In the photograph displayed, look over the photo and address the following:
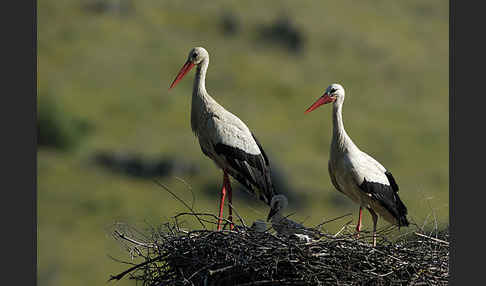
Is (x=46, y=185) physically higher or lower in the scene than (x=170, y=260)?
lower

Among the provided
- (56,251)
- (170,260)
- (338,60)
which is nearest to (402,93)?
(338,60)

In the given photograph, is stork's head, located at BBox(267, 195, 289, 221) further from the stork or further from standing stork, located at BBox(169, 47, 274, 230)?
standing stork, located at BBox(169, 47, 274, 230)

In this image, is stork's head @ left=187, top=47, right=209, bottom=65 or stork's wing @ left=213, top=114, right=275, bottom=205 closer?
stork's wing @ left=213, top=114, right=275, bottom=205

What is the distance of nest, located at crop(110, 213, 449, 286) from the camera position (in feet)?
18.1

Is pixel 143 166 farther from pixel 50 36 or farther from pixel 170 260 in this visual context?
pixel 170 260

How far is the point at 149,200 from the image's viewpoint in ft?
104

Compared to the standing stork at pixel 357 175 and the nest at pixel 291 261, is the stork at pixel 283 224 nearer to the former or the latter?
the nest at pixel 291 261

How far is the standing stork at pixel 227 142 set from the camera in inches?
291

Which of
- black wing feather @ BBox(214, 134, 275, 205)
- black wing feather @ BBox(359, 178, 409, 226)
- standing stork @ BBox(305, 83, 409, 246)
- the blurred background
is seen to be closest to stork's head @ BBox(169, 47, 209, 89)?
black wing feather @ BBox(214, 134, 275, 205)

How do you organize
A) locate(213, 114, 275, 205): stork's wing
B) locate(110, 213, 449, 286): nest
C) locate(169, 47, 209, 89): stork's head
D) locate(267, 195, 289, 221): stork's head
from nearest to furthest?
locate(110, 213, 449, 286): nest
locate(267, 195, 289, 221): stork's head
locate(213, 114, 275, 205): stork's wing
locate(169, 47, 209, 89): stork's head

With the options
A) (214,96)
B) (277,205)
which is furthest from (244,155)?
(214,96)

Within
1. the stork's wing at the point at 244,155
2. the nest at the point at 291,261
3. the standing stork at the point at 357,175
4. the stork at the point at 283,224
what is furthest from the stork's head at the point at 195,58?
the nest at the point at 291,261

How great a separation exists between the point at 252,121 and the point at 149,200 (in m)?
10.6

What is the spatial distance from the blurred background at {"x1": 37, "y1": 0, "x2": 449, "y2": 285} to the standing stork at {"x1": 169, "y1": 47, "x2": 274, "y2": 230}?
51.1 ft
